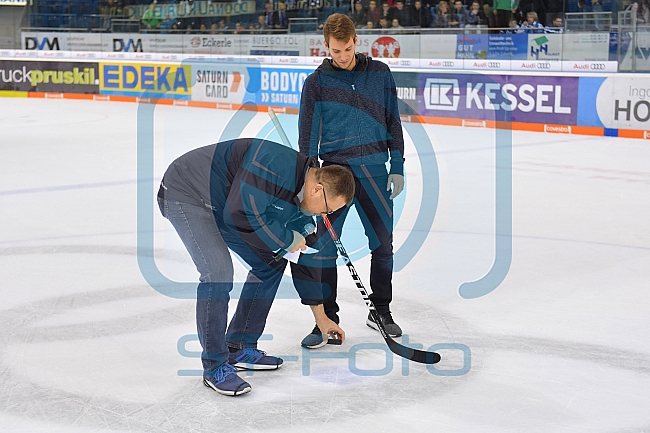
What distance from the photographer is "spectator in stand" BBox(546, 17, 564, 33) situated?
11602 millimetres

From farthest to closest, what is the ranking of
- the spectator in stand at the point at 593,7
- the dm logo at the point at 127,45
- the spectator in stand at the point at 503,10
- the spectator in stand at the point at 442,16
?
the dm logo at the point at 127,45, the spectator in stand at the point at 442,16, the spectator in stand at the point at 503,10, the spectator in stand at the point at 593,7

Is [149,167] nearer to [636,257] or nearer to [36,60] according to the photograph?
[636,257]

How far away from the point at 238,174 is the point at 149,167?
6.13 metres

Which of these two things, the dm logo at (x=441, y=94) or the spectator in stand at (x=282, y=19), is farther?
the spectator in stand at (x=282, y=19)

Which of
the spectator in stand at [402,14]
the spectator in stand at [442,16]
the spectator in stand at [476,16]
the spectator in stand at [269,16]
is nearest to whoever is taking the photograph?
the spectator in stand at [476,16]

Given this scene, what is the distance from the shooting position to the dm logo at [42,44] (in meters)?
16.9

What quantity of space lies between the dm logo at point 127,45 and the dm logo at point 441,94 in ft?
21.5

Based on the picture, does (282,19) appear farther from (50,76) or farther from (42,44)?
(42,44)

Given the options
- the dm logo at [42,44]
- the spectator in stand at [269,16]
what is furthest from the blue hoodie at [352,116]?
the dm logo at [42,44]

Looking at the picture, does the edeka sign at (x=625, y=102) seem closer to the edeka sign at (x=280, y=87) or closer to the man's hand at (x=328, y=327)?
the edeka sign at (x=280, y=87)

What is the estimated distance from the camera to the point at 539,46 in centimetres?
1180

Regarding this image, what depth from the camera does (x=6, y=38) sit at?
55.5ft

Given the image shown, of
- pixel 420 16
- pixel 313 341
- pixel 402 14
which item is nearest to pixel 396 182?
pixel 313 341

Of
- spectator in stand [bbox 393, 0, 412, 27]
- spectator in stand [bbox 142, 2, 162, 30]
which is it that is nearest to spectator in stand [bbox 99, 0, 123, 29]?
spectator in stand [bbox 142, 2, 162, 30]
